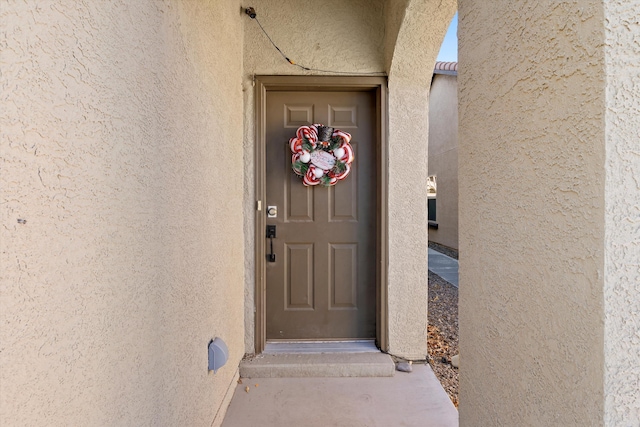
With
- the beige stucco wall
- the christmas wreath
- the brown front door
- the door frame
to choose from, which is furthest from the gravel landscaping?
the christmas wreath

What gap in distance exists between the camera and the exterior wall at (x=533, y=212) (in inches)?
25.6

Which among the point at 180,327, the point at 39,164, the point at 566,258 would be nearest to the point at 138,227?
the point at 39,164

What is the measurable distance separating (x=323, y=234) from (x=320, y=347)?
0.94 metres

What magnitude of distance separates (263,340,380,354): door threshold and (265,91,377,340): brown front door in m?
0.05

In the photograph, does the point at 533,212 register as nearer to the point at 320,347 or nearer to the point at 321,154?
the point at 321,154

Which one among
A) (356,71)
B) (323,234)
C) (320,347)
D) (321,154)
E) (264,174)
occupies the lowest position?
(320,347)

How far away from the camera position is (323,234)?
2818 millimetres

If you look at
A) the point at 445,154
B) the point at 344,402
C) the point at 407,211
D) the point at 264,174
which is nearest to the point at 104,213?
the point at 264,174

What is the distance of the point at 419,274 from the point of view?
2.69 meters

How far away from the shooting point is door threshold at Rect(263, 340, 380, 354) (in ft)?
8.79

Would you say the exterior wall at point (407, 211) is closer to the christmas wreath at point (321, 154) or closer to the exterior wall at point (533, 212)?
the christmas wreath at point (321, 154)

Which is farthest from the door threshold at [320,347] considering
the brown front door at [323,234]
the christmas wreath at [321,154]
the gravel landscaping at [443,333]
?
the christmas wreath at [321,154]

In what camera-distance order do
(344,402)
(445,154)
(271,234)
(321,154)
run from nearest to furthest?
(344,402)
(321,154)
(271,234)
(445,154)

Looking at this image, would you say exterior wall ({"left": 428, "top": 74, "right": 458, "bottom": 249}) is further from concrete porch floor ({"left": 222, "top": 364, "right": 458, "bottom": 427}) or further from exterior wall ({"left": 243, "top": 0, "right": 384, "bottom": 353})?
concrete porch floor ({"left": 222, "top": 364, "right": 458, "bottom": 427})
